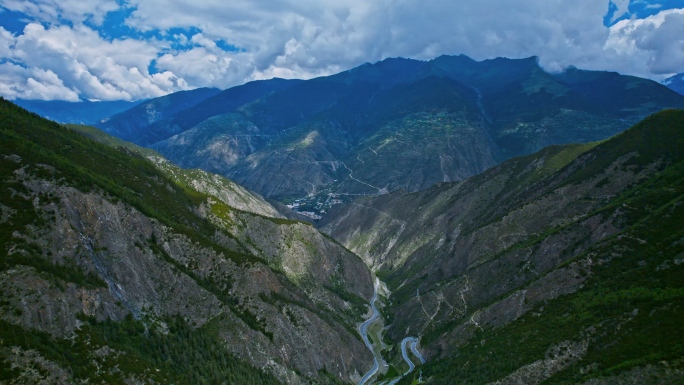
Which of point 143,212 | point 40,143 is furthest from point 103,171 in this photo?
point 143,212

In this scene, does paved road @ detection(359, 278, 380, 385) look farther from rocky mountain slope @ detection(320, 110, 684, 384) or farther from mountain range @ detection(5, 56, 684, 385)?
rocky mountain slope @ detection(320, 110, 684, 384)

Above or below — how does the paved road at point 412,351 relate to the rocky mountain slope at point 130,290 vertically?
below

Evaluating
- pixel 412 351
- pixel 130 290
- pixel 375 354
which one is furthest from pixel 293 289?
pixel 130 290

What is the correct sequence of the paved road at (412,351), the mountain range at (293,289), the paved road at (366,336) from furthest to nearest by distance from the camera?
the paved road at (366,336), the paved road at (412,351), the mountain range at (293,289)

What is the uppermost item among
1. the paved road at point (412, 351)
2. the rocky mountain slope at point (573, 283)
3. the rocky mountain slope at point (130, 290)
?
the rocky mountain slope at point (130, 290)

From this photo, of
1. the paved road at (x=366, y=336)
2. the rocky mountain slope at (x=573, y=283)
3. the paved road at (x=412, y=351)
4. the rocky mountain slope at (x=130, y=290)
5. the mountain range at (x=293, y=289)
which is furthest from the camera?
the paved road at (x=366, y=336)

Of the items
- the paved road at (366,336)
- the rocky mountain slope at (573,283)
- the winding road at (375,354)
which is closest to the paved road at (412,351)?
the winding road at (375,354)

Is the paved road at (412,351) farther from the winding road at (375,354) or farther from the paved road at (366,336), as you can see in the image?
the paved road at (366,336)

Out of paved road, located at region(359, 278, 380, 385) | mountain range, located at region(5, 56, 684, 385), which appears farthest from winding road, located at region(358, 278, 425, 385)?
mountain range, located at region(5, 56, 684, 385)
